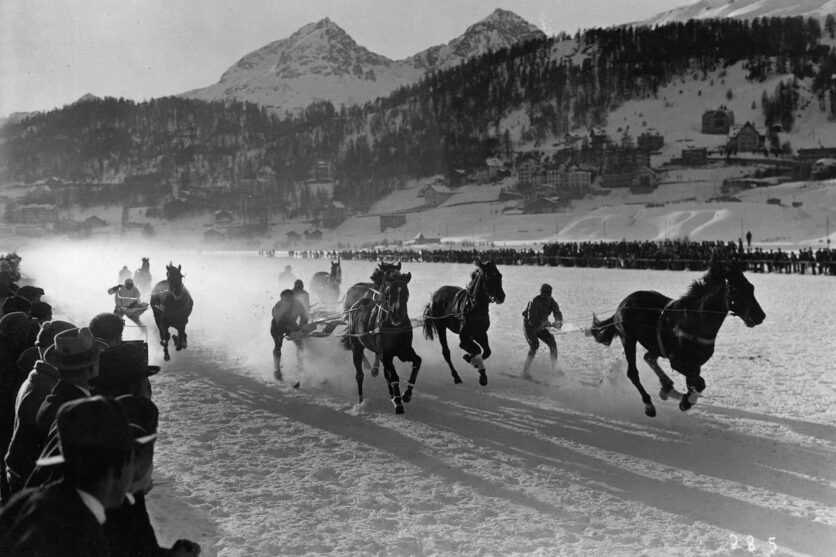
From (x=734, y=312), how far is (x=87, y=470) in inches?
322

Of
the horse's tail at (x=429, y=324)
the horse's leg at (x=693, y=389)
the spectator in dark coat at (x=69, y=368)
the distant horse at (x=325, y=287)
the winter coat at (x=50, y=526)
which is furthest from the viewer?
the distant horse at (x=325, y=287)

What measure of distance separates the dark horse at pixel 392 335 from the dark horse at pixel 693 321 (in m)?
3.11

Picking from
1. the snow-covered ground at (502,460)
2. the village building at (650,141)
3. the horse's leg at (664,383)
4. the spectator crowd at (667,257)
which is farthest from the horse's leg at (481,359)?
the village building at (650,141)

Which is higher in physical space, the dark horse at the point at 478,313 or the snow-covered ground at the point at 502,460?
the dark horse at the point at 478,313

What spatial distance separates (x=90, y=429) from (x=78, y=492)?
19 centimetres

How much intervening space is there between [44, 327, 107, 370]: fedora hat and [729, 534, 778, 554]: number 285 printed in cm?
450

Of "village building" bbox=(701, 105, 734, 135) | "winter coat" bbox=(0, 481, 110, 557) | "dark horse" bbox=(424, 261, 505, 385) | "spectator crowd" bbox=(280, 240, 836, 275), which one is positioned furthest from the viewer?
"village building" bbox=(701, 105, 734, 135)

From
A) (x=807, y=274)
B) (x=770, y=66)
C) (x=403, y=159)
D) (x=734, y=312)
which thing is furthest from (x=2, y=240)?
(x=770, y=66)

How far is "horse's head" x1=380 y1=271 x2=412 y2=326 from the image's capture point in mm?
9594

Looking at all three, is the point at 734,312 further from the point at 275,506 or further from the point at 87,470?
the point at 87,470

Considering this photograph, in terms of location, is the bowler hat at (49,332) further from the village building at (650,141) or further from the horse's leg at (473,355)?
the village building at (650,141)

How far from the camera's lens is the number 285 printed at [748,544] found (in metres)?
4.79

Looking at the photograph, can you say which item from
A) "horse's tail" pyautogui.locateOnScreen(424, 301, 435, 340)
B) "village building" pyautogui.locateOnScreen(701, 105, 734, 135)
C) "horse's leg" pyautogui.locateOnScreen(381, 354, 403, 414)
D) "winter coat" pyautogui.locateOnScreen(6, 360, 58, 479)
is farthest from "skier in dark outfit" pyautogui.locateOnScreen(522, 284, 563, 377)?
"village building" pyautogui.locateOnScreen(701, 105, 734, 135)

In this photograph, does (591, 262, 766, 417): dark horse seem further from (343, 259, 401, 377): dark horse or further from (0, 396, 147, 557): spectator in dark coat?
(0, 396, 147, 557): spectator in dark coat
